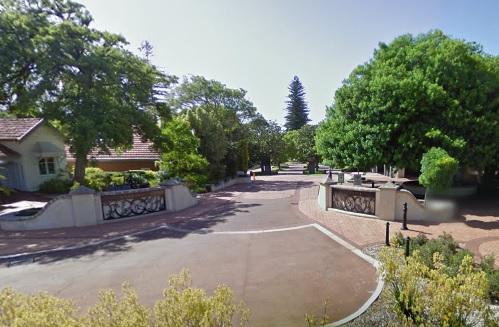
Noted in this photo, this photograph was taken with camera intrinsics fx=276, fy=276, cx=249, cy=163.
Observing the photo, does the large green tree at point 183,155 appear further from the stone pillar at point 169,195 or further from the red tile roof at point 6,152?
the red tile roof at point 6,152

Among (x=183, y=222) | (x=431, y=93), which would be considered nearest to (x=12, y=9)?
(x=183, y=222)

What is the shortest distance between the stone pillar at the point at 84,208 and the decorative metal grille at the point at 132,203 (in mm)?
377

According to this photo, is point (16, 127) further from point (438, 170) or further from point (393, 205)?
point (438, 170)

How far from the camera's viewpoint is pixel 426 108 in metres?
12.1

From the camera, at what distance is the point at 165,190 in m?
14.2

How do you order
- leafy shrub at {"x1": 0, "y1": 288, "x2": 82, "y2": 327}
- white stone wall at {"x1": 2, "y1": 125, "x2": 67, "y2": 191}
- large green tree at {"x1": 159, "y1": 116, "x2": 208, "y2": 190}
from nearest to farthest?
1. leafy shrub at {"x1": 0, "y1": 288, "x2": 82, "y2": 327}
2. large green tree at {"x1": 159, "y1": 116, "x2": 208, "y2": 190}
3. white stone wall at {"x1": 2, "y1": 125, "x2": 67, "y2": 191}

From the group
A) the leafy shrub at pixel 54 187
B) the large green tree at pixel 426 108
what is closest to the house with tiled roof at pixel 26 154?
the leafy shrub at pixel 54 187

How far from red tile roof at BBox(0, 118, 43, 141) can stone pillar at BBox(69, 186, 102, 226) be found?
468 inches

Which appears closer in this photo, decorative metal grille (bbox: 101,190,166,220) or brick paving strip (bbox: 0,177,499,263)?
brick paving strip (bbox: 0,177,499,263)

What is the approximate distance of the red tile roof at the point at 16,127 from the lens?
1973cm

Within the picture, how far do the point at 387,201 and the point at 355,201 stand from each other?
1.36 meters

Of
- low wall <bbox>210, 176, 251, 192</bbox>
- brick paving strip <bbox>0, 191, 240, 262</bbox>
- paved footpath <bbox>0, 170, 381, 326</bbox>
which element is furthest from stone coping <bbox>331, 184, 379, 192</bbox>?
low wall <bbox>210, 176, 251, 192</bbox>

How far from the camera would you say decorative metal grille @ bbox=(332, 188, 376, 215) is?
1177 cm

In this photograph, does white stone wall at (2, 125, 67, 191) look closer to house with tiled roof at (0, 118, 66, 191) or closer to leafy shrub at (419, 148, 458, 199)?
house with tiled roof at (0, 118, 66, 191)
